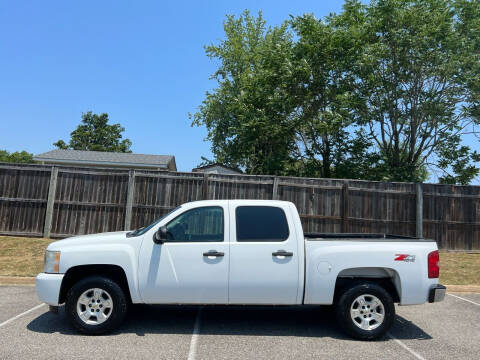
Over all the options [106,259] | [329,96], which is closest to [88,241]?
[106,259]

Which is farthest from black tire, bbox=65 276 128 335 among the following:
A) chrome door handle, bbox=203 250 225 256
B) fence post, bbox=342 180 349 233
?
fence post, bbox=342 180 349 233

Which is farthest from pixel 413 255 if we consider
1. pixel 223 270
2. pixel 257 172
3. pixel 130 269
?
pixel 257 172

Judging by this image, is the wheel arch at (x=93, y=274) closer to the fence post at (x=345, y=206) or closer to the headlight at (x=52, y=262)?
the headlight at (x=52, y=262)

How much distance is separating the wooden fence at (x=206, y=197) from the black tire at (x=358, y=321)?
690 centimetres

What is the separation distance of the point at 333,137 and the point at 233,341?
1483cm

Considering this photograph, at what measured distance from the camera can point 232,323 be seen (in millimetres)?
5781

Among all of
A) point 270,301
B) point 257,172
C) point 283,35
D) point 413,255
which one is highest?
point 283,35

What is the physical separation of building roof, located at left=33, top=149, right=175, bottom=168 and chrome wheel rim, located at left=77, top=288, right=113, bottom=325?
62.5ft

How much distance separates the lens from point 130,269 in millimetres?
5164

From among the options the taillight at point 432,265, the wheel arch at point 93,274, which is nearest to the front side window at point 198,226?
the wheel arch at point 93,274

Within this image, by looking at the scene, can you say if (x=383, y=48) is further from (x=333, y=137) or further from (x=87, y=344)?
(x=87, y=344)

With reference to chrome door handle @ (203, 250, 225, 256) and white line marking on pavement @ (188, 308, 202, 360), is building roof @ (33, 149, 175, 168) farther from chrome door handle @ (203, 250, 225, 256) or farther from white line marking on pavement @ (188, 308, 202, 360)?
chrome door handle @ (203, 250, 225, 256)

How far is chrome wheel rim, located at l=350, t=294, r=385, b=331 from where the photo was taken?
5.20m

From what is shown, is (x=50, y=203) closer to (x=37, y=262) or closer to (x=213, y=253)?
(x=37, y=262)
